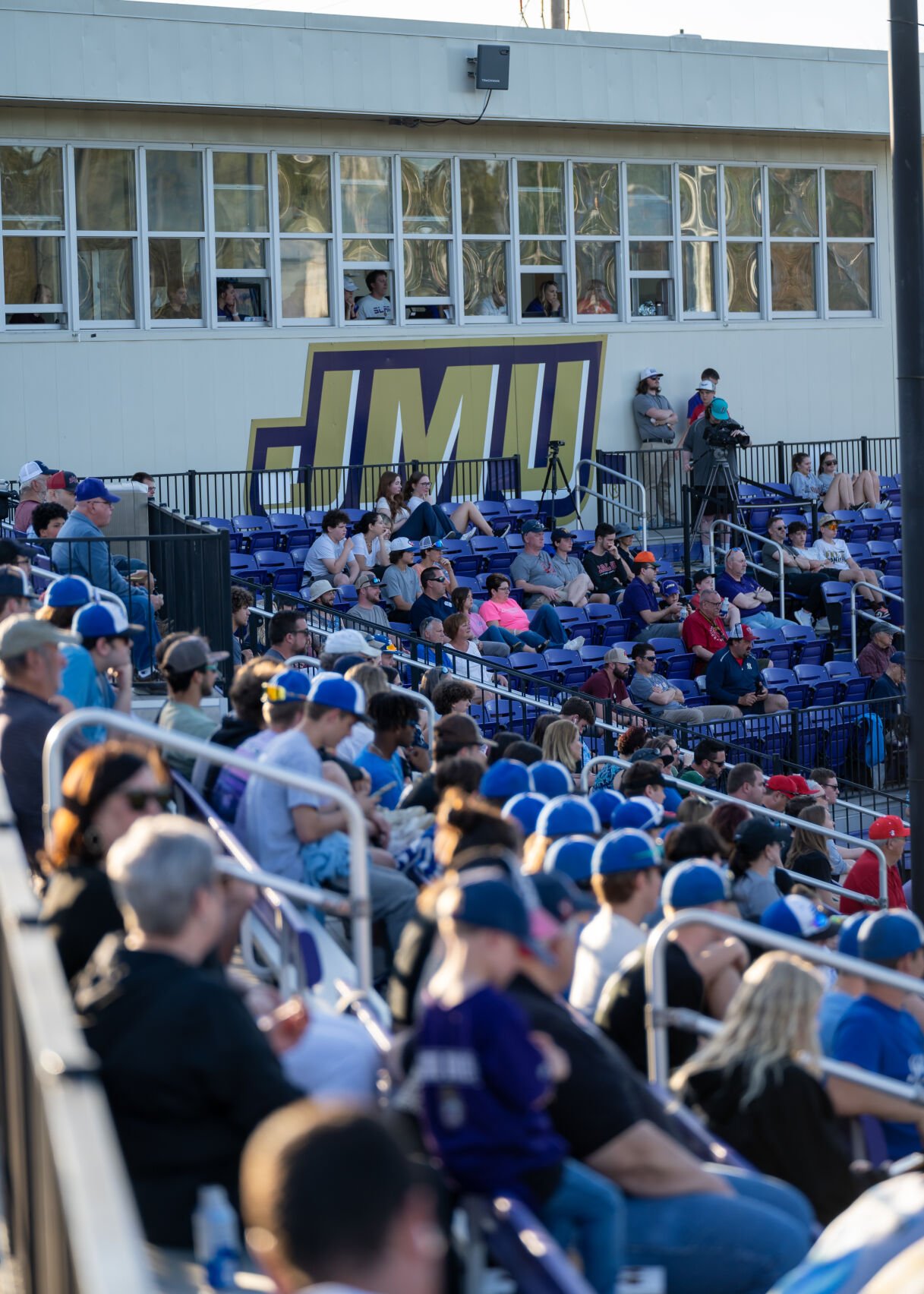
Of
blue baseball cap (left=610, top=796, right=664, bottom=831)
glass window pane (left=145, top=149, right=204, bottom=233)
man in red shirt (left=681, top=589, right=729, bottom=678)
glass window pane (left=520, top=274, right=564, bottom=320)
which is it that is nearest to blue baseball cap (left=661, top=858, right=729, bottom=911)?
blue baseball cap (left=610, top=796, right=664, bottom=831)

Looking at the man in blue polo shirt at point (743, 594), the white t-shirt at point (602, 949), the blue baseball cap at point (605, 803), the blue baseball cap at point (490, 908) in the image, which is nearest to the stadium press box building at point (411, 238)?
the man in blue polo shirt at point (743, 594)

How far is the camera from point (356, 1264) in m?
2.35

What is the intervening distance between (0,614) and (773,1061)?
435 centimetres

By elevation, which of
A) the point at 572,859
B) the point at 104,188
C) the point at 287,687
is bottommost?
the point at 572,859

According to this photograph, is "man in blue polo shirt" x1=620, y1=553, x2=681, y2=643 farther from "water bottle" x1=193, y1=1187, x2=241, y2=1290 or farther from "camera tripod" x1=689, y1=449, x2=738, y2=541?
"water bottle" x1=193, y1=1187, x2=241, y2=1290

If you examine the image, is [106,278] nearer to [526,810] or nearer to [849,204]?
[849,204]

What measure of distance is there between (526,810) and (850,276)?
19246mm

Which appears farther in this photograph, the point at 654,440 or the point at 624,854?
the point at 654,440

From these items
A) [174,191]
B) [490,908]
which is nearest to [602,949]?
[490,908]

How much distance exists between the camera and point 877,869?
35.8 feet

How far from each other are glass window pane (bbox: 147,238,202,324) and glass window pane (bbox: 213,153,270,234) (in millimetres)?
420

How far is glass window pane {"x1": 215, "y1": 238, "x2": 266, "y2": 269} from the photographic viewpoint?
19000 mm

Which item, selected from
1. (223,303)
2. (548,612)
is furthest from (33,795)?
(223,303)

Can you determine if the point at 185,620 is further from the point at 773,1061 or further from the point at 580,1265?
the point at 580,1265
